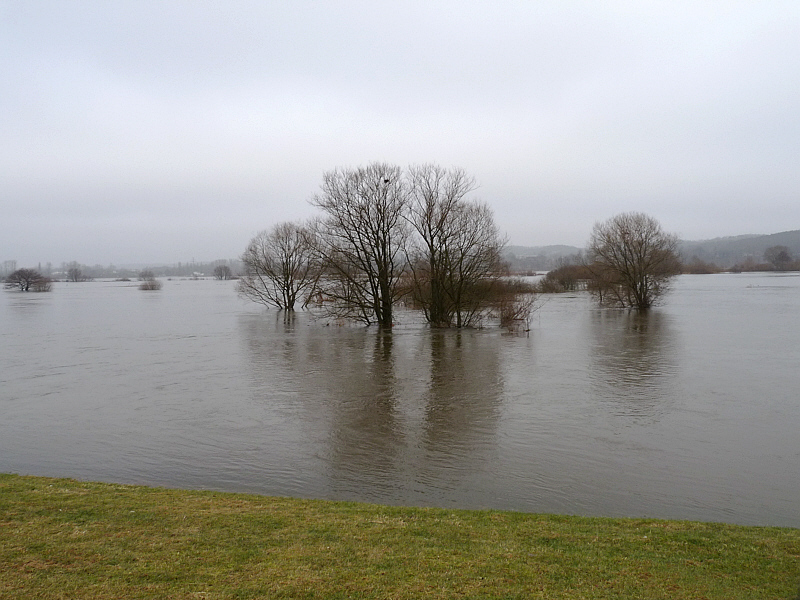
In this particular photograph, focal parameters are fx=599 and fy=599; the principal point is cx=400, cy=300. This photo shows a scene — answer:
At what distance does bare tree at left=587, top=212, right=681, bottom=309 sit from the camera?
48.9 m

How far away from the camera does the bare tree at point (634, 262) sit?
160 feet

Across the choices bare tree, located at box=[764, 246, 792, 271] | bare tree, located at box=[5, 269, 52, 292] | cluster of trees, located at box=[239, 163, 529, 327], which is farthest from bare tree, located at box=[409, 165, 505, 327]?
bare tree, located at box=[764, 246, 792, 271]

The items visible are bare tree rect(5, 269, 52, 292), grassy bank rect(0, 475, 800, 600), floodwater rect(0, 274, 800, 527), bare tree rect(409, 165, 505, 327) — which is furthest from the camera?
bare tree rect(5, 269, 52, 292)

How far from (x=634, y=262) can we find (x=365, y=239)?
25428 mm

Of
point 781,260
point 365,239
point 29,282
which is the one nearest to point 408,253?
point 365,239

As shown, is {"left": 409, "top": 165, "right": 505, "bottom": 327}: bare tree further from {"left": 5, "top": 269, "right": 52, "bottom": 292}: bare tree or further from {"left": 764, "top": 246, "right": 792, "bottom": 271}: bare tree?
{"left": 764, "top": 246, "right": 792, "bottom": 271}: bare tree

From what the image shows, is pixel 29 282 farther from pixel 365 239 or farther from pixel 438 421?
pixel 438 421

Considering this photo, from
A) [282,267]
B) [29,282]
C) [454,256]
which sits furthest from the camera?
[29,282]

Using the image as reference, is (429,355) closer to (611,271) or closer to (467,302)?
(467,302)

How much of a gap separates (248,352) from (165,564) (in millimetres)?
20015

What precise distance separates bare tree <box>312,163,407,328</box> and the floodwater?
920 cm

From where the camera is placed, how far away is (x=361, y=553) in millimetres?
5336

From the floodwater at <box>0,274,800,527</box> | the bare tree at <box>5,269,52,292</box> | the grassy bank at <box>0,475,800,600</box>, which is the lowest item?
the floodwater at <box>0,274,800,527</box>

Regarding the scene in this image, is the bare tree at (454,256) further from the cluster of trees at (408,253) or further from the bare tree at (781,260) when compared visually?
the bare tree at (781,260)
